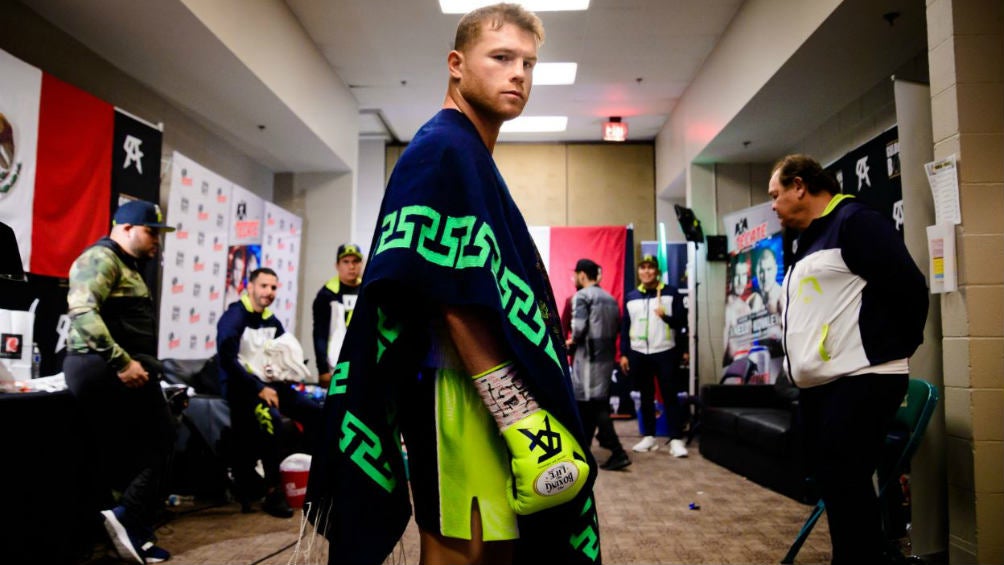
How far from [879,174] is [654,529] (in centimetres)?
317

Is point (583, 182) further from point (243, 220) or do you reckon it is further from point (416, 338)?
point (416, 338)

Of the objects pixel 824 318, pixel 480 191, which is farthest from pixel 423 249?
pixel 824 318

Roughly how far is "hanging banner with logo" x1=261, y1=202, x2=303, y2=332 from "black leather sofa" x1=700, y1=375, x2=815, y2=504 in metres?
4.22

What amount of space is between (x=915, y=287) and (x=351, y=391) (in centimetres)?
182

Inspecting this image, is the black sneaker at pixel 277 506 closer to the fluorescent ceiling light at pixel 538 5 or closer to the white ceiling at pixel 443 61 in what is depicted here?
the white ceiling at pixel 443 61

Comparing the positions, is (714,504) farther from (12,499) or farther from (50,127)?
(50,127)

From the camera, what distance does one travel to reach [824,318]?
2.11 m

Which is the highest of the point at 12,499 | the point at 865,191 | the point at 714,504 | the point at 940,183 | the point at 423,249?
the point at 865,191

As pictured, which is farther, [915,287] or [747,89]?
[747,89]

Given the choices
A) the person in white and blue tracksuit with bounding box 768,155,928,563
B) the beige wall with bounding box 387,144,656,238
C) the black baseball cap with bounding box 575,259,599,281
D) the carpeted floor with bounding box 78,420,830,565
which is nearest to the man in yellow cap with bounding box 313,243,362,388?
the carpeted floor with bounding box 78,420,830,565

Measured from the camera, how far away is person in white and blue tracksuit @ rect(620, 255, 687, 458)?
5.75 metres

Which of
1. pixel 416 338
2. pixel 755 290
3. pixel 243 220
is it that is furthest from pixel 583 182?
pixel 416 338

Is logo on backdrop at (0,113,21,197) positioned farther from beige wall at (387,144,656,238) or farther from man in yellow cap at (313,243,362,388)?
beige wall at (387,144,656,238)

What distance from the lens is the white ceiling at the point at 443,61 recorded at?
13.4 feet
